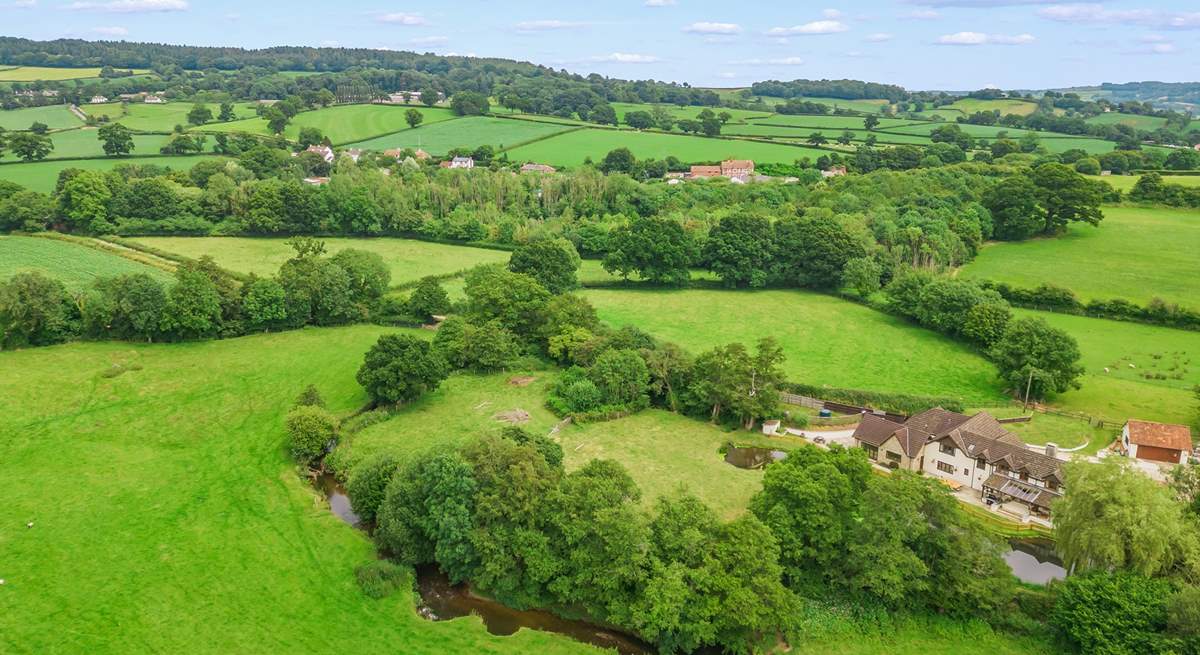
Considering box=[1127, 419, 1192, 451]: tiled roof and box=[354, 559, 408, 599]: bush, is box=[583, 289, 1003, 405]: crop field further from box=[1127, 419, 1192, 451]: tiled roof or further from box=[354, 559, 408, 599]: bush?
box=[354, 559, 408, 599]: bush

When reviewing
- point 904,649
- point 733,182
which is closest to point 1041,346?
point 904,649

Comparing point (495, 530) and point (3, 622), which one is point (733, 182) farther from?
point (3, 622)

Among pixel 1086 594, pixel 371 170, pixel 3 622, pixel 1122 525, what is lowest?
pixel 3 622

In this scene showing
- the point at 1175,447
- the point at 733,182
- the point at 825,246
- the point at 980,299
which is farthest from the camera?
the point at 733,182

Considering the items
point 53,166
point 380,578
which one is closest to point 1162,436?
point 380,578

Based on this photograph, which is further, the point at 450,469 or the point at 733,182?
the point at 733,182

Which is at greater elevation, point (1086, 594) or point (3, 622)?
point (1086, 594)
